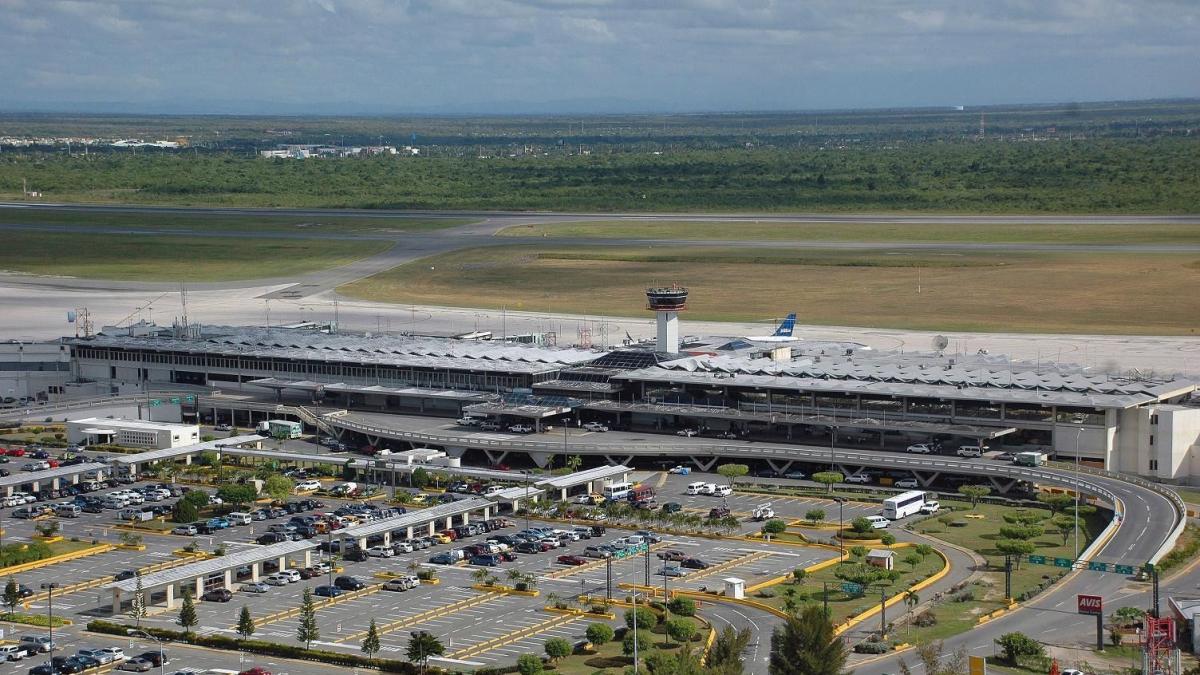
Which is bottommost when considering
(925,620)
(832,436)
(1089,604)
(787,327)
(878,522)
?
(878,522)

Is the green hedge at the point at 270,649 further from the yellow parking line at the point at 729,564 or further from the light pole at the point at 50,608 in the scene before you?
the yellow parking line at the point at 729,564

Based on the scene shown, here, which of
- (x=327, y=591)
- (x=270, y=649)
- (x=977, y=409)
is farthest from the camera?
(x=977, y=409)

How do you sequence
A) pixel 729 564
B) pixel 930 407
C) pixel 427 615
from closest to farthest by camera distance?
pixel 427 615
pixel 729 564
pixel 930 407

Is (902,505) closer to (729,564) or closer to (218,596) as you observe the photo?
(729,564)

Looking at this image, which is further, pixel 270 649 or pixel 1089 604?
pixel 1089 604

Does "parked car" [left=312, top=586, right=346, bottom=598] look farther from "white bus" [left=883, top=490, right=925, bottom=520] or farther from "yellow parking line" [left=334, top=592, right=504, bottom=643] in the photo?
"white bus" [left=883, top=490, right=925, bottom=520]

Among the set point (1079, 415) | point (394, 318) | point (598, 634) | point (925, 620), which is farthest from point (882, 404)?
point (394, 318)

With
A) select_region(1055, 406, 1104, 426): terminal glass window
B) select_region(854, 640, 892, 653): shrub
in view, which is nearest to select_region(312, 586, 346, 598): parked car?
select_region(854, 640, 892, 653): shrub

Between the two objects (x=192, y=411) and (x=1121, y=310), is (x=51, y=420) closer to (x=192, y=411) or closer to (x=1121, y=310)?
(x=192, y=411)
